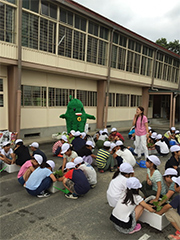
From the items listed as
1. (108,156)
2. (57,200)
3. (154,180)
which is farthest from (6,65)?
(154,180)

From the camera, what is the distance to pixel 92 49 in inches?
570

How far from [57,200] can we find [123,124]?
14842mm

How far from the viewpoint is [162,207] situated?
12.2ft

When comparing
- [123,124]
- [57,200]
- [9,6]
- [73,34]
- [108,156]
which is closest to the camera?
[57,200]

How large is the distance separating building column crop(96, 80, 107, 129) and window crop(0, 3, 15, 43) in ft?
24.1

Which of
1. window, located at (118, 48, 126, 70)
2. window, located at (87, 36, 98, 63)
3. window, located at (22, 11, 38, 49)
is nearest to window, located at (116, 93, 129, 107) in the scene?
window, located at (118, 48, 126, 70)

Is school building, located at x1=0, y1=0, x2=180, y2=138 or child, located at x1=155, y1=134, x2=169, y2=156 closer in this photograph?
child, located at x1=155, y1=134, x2=169, y2=156

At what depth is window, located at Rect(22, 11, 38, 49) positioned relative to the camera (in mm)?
10609

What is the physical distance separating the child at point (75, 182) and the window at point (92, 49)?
10.9 metres

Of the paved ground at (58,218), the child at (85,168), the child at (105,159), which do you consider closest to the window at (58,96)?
the child at (105,159)

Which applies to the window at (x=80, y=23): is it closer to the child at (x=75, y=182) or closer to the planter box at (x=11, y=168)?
the planter box at (x=11, y=168)

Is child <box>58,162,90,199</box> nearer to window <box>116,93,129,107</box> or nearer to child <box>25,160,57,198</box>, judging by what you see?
child <box>25,160,57,198</box>

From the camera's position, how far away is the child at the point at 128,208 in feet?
11.2

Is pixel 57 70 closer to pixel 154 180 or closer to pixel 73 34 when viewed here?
pixel 73 34
